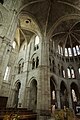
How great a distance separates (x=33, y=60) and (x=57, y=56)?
20.3 ft

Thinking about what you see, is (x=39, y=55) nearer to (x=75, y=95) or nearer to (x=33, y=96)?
(x=33, y=96)

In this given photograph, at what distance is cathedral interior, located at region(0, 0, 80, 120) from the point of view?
1150 centimetres

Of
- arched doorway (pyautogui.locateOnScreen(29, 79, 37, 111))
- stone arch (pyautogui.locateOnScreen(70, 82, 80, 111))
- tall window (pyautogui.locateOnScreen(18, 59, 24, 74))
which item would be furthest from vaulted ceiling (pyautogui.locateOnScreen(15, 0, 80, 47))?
stone arch (pyautogui.locateOnScreen(70, 82, 80, 111))

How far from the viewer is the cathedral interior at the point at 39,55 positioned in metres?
11.5

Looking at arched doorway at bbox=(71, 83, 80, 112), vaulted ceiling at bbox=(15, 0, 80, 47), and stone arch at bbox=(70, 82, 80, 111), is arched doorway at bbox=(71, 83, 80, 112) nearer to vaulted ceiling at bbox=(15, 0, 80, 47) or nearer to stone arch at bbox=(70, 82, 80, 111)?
stone arch at bbox=(70, 82, 80, 111)

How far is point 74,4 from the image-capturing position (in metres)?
14.6

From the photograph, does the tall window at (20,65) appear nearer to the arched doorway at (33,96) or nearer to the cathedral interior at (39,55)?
the cathedral interior at (39,55)

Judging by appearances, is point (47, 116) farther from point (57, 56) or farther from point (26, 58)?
point (57, 56)

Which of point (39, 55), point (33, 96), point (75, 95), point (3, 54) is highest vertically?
point (39, 55)

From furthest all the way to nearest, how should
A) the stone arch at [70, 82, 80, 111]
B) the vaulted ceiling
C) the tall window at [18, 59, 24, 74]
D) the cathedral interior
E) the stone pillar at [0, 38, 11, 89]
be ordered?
the stone arch at [70, 82, 80, 111], the tall window at [18, 59, 24, 74], the vaulted ceiling, the cathedral interior, the stone pillar at [0, 38, 11, 89]

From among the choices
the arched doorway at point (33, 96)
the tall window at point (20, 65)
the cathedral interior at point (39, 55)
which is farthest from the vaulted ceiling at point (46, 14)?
the arched doorway at point (33, 96)

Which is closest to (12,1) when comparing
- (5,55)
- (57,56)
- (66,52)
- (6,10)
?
(6,10)

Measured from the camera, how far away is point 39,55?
16609 millimetres

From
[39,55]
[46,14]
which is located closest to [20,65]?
[39,55]
